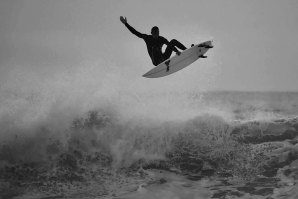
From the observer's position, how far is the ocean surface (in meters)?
11.8

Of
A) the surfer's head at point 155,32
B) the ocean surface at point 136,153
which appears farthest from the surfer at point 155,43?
the ocean surface at point 136,153

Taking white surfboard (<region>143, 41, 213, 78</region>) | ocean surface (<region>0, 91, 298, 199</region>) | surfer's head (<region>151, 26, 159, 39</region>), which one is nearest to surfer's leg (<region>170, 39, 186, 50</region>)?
surfer's head (<region>151, 26, 159, 39</region>)

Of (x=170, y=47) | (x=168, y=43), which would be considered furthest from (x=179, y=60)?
(x=168, y=43)

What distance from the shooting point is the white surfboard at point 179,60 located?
12.4 meters

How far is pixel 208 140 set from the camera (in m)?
14.8

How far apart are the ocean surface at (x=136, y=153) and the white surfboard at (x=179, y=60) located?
9.85 feet

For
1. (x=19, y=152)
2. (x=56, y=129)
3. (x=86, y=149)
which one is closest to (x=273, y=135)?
(x=86, y=149)

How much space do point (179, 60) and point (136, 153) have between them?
3.66 metres

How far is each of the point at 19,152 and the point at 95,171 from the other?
2.95m

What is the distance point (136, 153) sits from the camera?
46.0 feet

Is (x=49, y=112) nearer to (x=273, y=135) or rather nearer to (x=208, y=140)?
(x=208, y=140)

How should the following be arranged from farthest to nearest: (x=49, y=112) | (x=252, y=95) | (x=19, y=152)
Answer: (x=252, y=95) < (x=49, y=112) < (x=19, y=152)

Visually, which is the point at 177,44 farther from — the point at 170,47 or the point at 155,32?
the point at 155,32

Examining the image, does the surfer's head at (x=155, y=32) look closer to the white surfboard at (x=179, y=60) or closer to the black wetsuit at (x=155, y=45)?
the black wetsuit at (x=155, y=45)
